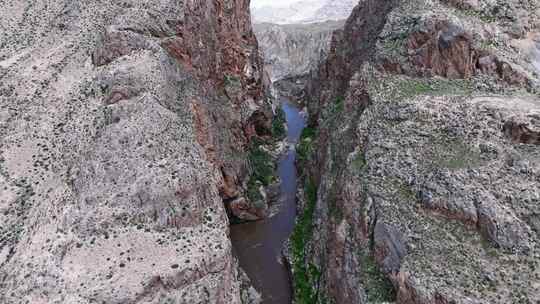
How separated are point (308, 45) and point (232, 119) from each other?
76.3 metres

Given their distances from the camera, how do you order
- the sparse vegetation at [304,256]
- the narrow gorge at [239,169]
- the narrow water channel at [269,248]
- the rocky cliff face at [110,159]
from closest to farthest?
the narrow gorge at [239,169] < the rocky cliff face at [110,159] < the sparse vegetation at [304,256] < the narrow water channel at [269,248]

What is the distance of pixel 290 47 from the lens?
4988 inches

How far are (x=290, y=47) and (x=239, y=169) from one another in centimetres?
8560

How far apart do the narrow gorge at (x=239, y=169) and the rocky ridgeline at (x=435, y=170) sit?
0.37 ft

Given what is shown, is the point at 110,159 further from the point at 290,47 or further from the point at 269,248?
the point at 290,47

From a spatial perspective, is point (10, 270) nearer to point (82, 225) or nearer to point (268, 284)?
point (82, 225)

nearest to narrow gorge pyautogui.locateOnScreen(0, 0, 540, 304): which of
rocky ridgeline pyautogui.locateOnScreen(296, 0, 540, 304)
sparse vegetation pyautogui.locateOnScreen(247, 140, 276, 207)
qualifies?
rocky ridgeline pyautogui.locateOnScreen(296, 0, 540, 304)

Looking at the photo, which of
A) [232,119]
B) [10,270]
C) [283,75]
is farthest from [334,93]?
[283,75]

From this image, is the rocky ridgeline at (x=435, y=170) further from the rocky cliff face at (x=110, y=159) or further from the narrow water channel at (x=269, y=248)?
the rocky cliff face at (x=110, y=159)

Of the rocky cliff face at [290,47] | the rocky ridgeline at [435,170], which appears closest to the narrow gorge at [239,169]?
the rocky ridgeline at [435,170]

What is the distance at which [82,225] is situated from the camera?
2639 cm

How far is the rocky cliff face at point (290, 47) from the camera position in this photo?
120375 millimetres

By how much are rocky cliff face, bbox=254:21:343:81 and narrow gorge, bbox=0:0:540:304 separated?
240 ft

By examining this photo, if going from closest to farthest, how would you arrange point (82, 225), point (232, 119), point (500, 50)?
point (82, 225), point (500, 50), point (232, 119)
